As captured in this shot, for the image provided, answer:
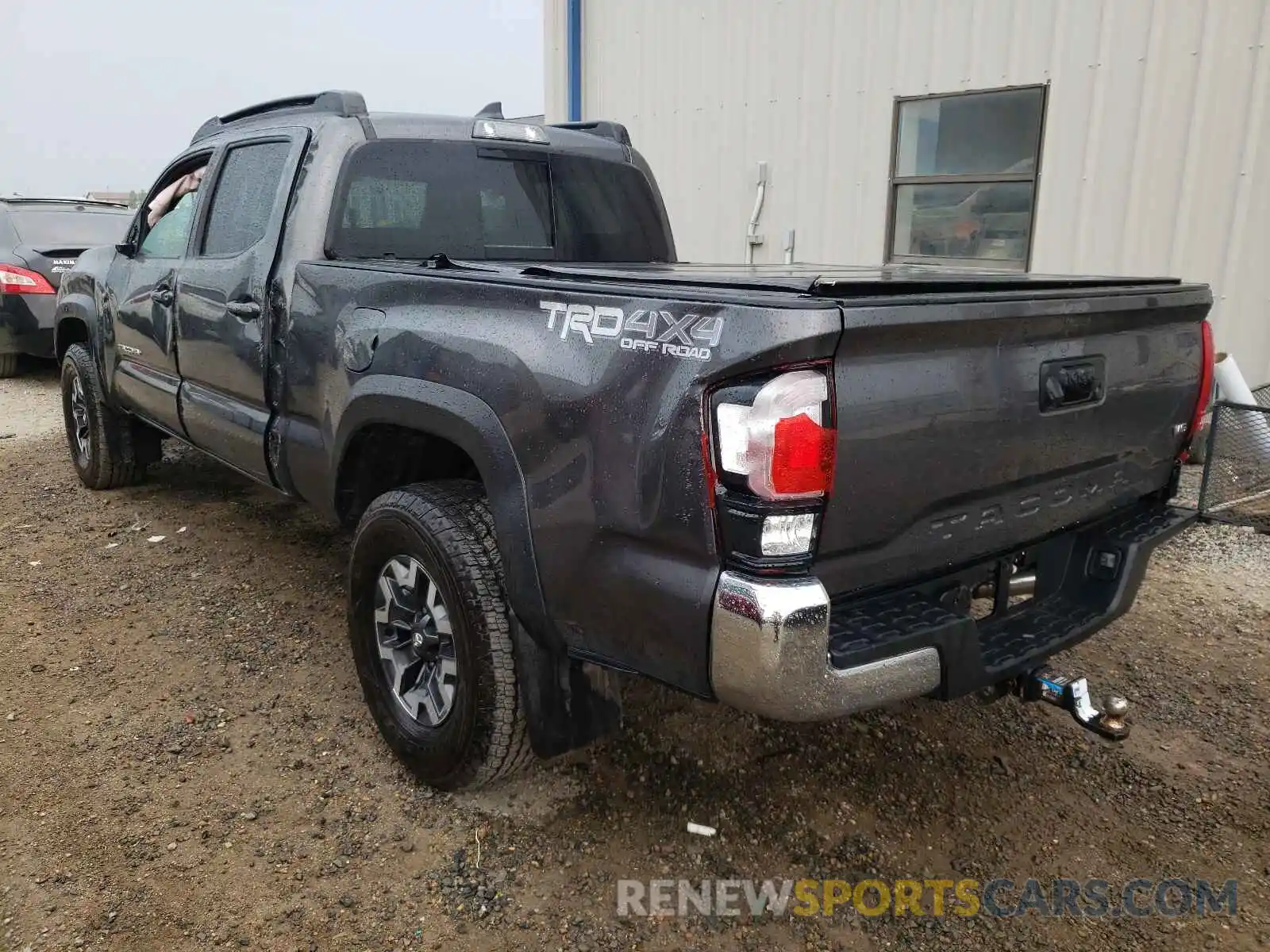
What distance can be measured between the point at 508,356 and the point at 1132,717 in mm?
2508

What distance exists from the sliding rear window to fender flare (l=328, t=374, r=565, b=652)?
100 centimetres

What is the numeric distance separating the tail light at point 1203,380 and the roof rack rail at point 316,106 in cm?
288

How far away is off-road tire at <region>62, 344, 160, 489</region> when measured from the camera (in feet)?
17.8

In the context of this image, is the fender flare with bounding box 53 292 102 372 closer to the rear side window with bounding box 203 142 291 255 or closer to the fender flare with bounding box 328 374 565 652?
the rear side window with bounding box 203 142 291 255

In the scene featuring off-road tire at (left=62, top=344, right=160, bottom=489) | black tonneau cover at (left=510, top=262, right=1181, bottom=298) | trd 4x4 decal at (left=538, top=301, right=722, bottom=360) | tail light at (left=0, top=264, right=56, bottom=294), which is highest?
black tonneau cover at (left=510, top=262, right=1181, bottom=298)

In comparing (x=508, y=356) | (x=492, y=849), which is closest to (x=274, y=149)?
(x=508, y=356)

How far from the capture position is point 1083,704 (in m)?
2.41

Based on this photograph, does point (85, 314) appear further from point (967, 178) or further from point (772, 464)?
point (967, 178)

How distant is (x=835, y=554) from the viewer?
203 centimetres

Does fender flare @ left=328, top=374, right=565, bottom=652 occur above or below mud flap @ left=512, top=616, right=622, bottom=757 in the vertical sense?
above

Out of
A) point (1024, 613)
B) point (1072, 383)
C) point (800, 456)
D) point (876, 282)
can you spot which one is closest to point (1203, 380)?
point (1072, 383)

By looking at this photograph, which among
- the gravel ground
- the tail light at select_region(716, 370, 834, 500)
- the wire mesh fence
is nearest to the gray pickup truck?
the tail light at select_region(716, 370, 834, 500)

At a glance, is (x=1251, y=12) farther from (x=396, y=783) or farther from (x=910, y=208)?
(x=396, y=783)

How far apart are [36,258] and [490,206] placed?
7.24m
